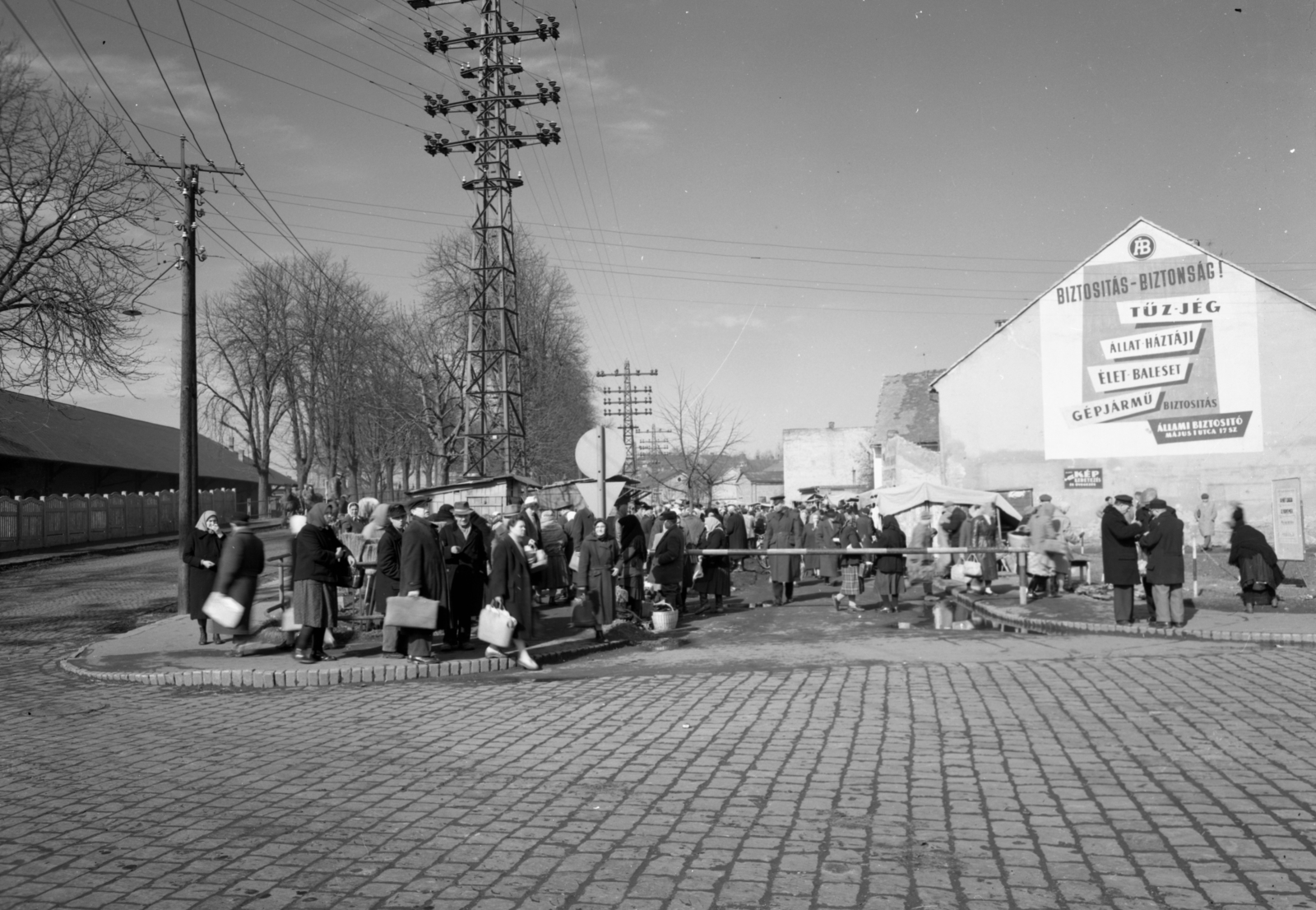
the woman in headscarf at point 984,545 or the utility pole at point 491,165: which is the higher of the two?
the utility pole at point 491,165

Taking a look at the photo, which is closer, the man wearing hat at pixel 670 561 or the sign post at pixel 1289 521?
the man wearing hat at pixel 670 561

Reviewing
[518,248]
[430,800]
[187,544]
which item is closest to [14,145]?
[187,544]

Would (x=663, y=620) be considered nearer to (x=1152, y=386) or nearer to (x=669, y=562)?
(x=669, y=562)

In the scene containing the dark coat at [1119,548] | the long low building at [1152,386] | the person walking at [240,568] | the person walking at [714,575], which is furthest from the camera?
the long low building at [1152,386]

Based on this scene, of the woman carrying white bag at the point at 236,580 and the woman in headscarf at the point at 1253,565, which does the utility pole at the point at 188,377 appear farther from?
the woman in headscarf at the point at 1253,565

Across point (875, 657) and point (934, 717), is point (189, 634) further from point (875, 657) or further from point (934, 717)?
point (934, 717)

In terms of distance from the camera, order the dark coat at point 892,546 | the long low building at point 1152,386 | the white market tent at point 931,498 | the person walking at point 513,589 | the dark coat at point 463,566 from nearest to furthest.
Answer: the person walking at point 513,589 → the dark coat at point 463,566 → the dark coat at point 892,546 → the white market tent at point 931,498 → the long low building at point 1152,386

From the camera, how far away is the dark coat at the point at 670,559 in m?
17.0

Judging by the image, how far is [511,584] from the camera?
11977mm

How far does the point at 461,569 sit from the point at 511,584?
153 cm

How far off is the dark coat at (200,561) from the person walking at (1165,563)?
38.3 ft

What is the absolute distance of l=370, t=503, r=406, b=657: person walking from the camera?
1165cm

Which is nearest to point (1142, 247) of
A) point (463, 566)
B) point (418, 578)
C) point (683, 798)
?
point (463, 566)

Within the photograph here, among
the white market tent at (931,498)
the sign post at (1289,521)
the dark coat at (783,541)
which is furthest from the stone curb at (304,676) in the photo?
the white market tent at (931,498)
